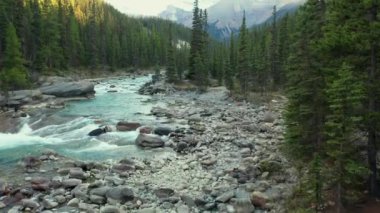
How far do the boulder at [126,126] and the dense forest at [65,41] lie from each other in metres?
26.7

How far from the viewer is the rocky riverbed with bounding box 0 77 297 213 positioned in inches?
782

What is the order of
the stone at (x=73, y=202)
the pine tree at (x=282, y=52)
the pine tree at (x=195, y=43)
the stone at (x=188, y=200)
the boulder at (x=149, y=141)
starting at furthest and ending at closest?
the pine tree at (x=195, y=43) < the pine tree at (x=282, y=52) < the boulder at (x=149, y=141) < the stone at (x=73, y=202) < the stone at (x=188, y=200)

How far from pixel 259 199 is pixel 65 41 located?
89167mm

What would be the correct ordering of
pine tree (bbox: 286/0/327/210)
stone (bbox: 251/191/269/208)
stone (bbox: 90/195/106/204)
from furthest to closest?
stone (bbox: 90/195/106/204) < pine tree (bbox: 286/0/327/210) < stone (bbox: 251/191/269/208)

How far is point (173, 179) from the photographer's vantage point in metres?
23.8

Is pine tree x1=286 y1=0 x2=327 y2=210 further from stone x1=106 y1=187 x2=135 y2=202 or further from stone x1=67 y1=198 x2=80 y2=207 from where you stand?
stone x1=67 y1=198 x2=80 y2=207

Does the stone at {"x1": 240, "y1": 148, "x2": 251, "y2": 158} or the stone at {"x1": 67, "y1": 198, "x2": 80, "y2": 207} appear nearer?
the stone at {"x1": 67, "y1": 198, "x2": 80, "y2": 207}

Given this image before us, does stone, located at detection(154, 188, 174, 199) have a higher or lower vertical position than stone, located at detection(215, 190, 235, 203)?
lower

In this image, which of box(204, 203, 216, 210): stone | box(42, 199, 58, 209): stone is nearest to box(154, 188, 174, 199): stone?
box(204, 203, 216, 210): stone

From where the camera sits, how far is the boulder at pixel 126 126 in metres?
37.6

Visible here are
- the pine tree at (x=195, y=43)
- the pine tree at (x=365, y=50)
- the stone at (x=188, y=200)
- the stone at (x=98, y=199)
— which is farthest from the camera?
the pine tree at (x=195, y=43)

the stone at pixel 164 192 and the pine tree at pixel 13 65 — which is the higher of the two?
the pine tree at pixel 13 65

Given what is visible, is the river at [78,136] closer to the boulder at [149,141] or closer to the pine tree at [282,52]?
the boulder at [149,141]

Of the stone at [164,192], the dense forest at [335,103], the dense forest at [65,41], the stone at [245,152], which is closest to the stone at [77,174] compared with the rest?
the stone at [164,192]
